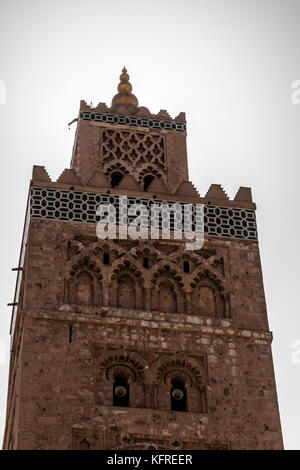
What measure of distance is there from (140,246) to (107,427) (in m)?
2.88

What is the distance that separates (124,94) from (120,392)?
19.9 feet

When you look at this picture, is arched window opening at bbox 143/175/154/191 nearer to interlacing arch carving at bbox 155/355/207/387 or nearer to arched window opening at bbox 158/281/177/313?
arched window opening at bbox 158/281/177/313

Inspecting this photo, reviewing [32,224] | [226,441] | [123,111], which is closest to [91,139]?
[123,111]

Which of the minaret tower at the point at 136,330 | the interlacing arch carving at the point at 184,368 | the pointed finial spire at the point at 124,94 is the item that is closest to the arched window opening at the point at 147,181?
the minaret tower at the point at 136,330

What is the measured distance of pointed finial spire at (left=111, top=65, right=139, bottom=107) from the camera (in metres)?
21.0

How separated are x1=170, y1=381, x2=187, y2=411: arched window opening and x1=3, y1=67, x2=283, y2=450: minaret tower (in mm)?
12

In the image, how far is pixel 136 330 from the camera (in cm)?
1703

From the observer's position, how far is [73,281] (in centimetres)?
1738

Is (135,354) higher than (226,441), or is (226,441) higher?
(135,354)

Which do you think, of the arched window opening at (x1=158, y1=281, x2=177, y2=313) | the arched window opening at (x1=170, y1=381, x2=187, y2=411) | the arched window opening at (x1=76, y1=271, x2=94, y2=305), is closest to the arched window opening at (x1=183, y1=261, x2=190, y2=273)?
the arched window opening at (x1=158, y1=281, x2=177, y2=313)

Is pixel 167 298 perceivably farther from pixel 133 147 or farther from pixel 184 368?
pixel 133 147

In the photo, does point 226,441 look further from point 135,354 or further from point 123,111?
point 123,111

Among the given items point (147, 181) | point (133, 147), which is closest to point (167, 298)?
point (147, 181)

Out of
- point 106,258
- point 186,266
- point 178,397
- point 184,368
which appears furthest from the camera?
point 186,266
